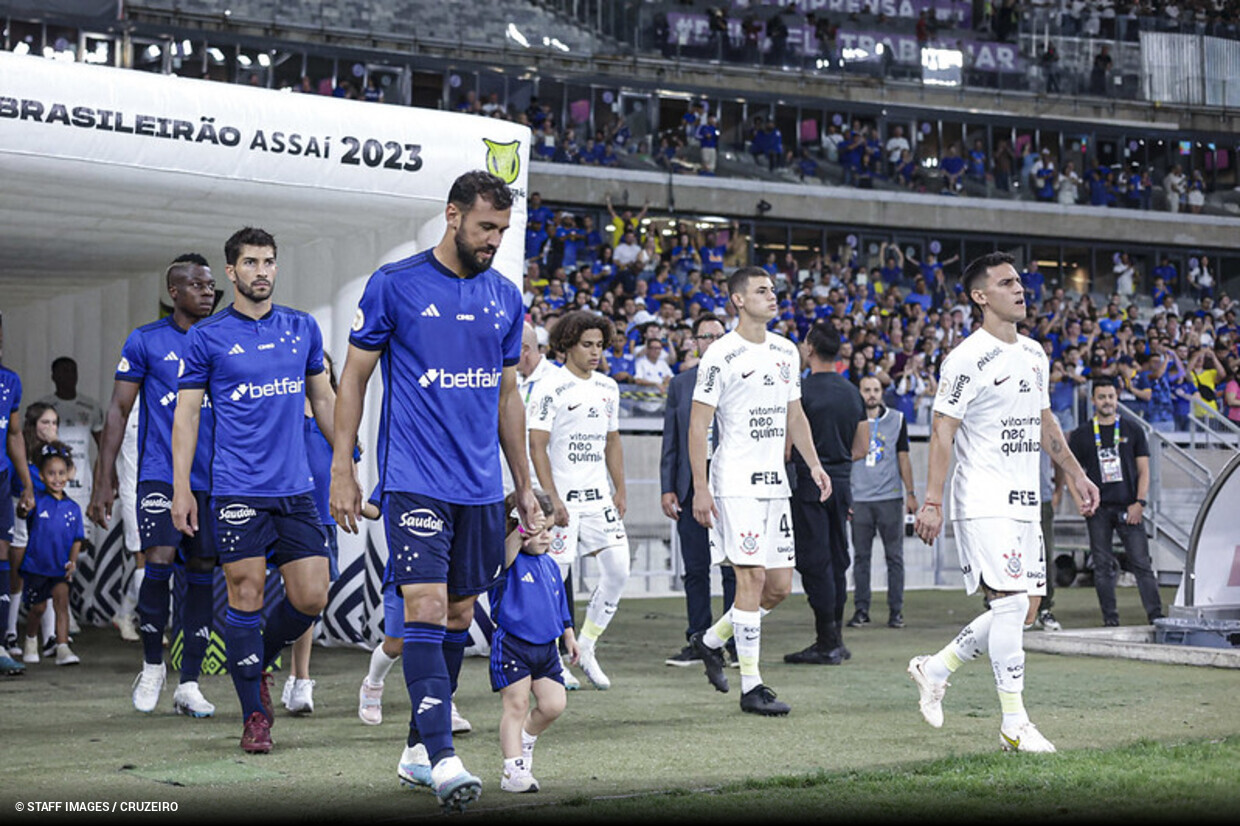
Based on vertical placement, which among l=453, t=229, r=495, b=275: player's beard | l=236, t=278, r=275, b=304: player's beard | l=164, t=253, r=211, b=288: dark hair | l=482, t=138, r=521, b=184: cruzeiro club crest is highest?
l=482, t=138, r=521, b=184: cruzeiro club crest

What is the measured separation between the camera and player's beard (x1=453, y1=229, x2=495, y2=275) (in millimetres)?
5219

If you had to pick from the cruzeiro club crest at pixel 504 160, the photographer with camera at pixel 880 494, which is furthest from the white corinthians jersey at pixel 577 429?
the photographer with camera at pixel 880 494

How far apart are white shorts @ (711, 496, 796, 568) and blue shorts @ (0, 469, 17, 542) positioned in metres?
4.48

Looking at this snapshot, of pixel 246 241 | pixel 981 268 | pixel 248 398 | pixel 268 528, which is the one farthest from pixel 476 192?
pixel 981 268

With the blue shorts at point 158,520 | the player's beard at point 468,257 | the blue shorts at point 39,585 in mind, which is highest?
the player's beard at point 468,257

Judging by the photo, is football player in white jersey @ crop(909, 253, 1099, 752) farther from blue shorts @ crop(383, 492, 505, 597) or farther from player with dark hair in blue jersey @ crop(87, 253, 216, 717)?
player with dark hair in blue jersey @ crop(87, 253, 216, 717)

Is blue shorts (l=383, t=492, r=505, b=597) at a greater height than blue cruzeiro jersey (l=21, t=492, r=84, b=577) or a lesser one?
greater

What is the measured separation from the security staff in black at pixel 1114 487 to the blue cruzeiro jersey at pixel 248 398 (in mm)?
7549

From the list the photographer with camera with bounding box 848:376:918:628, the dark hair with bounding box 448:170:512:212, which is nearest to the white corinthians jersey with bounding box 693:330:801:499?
the dark hair with bounding box 448:170:512:212

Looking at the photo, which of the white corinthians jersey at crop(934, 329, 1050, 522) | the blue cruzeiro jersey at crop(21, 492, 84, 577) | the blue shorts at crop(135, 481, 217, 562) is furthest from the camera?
the blue cruzeiro jersey at crop(21, 492, 84, 577)

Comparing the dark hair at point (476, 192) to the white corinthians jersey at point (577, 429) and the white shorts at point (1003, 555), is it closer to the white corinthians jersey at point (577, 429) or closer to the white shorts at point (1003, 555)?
the white shorts at point (1003, 555)

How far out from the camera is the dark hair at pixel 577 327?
27.7ft

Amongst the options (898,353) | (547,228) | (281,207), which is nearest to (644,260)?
(547,228)

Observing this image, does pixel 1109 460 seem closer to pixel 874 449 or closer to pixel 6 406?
pixel 874 449
